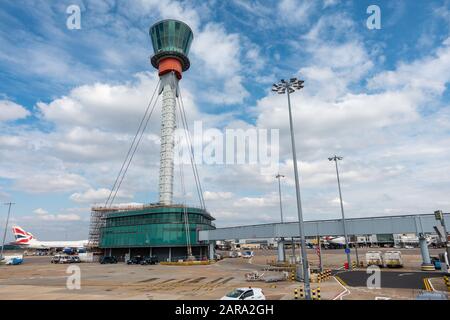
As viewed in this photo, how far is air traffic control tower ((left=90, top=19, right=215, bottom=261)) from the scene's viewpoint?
81.6 m

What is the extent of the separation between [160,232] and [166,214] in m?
5.05

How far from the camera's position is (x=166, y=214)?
82375 mm

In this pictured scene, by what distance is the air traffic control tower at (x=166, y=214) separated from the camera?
3214 inches

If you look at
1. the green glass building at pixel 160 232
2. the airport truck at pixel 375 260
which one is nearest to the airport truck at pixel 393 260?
the airport truck at pixel 375 260

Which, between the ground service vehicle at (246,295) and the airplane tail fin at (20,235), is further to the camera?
the airplane tail fin at (20,235)

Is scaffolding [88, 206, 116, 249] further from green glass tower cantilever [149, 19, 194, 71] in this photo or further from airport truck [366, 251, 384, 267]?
airport truck [366, 251, 384, 267]

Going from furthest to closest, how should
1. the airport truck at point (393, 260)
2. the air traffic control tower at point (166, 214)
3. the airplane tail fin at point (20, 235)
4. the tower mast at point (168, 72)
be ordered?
the airplane tail fin at point (20, 235)
the tower mast at point (168, 72)
the air traffic control tower at point (166, 214)
the airport truck at point (393, 260)

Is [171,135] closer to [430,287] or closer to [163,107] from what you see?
[163,107]

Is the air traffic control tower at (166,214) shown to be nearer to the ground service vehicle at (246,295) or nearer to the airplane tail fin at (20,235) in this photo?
the ground service vehicle at (246,295)

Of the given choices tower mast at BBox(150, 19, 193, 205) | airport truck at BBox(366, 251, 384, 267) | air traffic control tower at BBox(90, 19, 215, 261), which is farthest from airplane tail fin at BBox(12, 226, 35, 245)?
airport truck at BBox(366, 251, 384, 267)

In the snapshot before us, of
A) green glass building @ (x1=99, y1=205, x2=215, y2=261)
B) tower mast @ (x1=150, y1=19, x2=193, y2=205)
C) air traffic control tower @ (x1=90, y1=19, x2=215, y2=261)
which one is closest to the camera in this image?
green glass building @ (x1=99, y1=205, x2=215, y2=261)

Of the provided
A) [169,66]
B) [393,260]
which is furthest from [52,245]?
[393,260]
